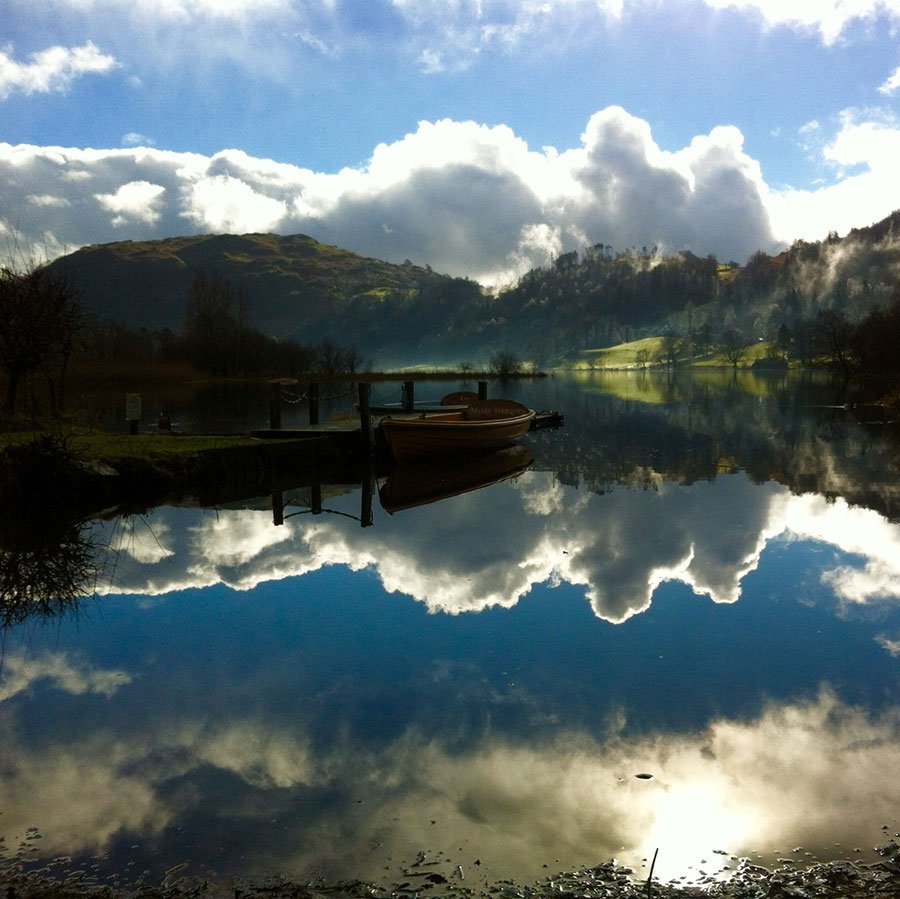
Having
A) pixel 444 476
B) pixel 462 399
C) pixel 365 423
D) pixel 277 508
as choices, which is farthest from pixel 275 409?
pixel 462 399

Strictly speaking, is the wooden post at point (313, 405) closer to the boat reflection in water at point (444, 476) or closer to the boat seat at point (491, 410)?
the boat reflection in water at point (444, 476)

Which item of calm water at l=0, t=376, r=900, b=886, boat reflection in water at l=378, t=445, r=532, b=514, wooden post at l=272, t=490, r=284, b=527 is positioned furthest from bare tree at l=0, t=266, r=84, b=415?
boat reflection in water at l=378, t=445, r=532, b=514

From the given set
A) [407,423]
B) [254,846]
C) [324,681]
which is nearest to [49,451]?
[407,423]

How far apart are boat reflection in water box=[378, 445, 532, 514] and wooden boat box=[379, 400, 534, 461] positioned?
44 centimetres

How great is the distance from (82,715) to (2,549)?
29.9 feet

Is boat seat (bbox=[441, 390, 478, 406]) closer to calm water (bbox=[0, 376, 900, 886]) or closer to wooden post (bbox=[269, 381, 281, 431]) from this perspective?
wooden post (bbox=[269, 381, 281, 431])

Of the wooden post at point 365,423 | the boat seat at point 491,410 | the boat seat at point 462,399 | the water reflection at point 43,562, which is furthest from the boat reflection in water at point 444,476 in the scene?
the water reflection at point 43,562

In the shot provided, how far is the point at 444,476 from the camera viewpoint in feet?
94.6

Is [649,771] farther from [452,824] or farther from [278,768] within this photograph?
[278,768]

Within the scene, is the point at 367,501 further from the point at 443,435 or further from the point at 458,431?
the point at 458,431

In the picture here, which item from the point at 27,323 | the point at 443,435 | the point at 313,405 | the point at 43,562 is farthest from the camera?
the point at 313,405

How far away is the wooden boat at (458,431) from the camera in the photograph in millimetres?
29359

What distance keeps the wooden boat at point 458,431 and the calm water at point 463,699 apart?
1011cm

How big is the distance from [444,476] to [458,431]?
291cm
